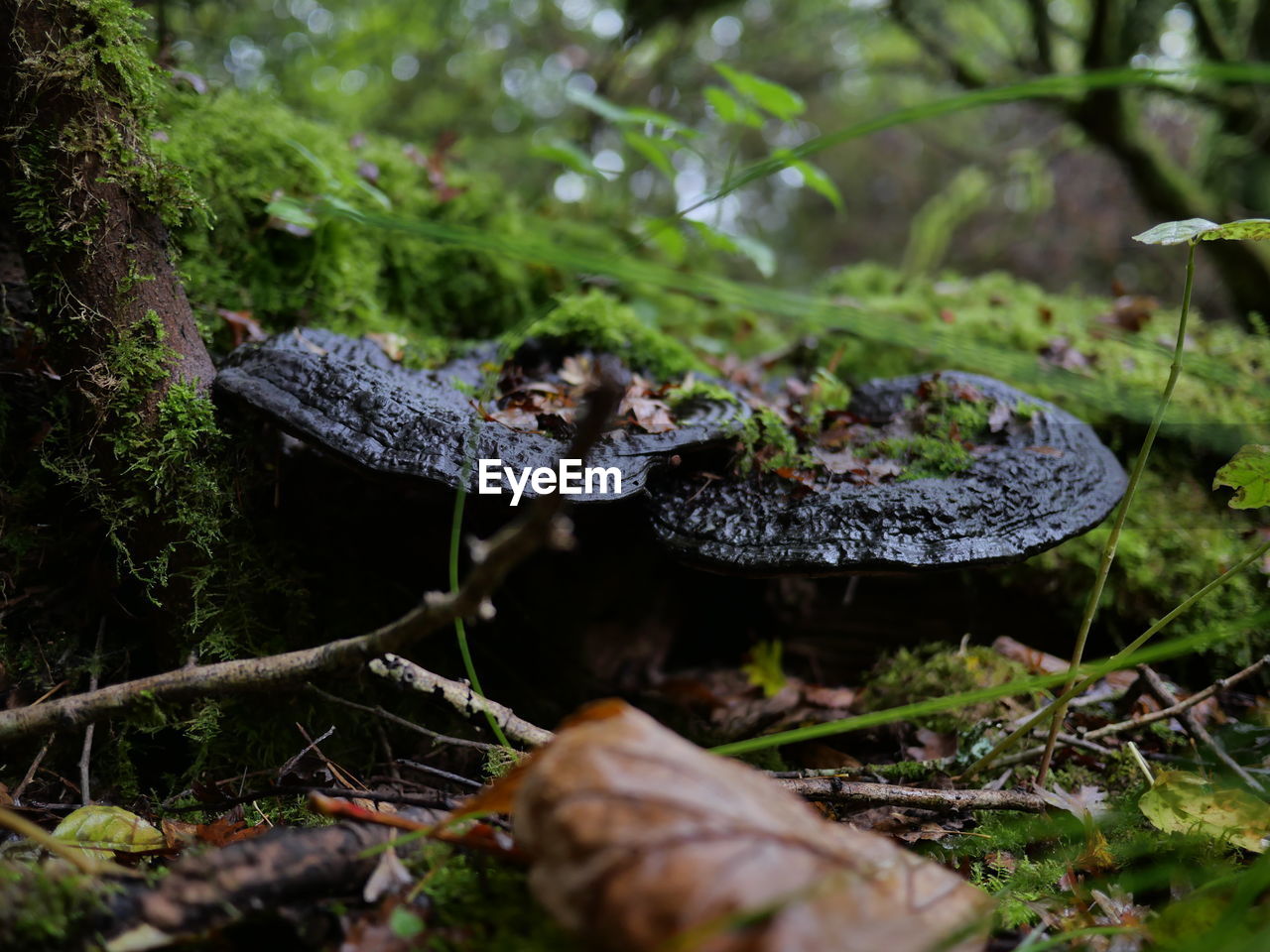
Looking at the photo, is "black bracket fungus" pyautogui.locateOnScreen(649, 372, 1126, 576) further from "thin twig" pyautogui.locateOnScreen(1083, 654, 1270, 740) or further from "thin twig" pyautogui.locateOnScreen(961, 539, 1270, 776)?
"thin twig" pyautogui.locateOnScreen(1083, 654, 1270, 740)

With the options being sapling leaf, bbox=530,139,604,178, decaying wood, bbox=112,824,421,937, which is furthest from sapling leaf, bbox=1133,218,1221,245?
sapling leaf, bbox=530,139,604,178

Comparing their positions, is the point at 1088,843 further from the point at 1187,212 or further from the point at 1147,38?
the point at 1147,38

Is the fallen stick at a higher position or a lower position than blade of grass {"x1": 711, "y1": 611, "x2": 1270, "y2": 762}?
lower

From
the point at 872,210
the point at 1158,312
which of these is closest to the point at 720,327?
the point at 1158,312

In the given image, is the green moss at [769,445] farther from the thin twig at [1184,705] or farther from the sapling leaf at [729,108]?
the sapling leaf at [729,108]

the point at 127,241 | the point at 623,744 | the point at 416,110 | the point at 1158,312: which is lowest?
the point at 1158,312
